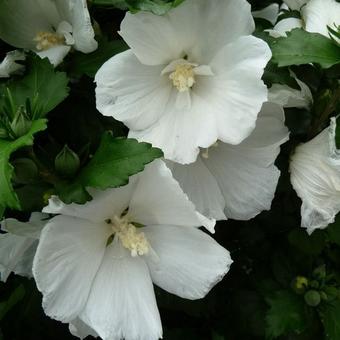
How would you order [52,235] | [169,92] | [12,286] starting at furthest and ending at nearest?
1. [12,286]
2. [169,92]
3. [52,235]

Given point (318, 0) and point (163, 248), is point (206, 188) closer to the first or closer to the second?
point (163, 248)

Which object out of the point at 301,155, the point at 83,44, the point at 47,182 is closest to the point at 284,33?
the point at 301,155

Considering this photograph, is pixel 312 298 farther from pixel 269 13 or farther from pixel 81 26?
pixel 81 26

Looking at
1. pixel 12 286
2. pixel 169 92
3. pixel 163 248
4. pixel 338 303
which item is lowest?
pixel 338 303

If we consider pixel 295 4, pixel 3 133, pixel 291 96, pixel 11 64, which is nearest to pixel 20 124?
pixel 3 133

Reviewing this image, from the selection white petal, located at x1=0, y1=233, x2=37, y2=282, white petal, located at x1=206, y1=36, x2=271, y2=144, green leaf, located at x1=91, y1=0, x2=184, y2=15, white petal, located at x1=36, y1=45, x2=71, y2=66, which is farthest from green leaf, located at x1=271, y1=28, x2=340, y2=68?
white petal, located at x1=0, y1=233, x2=37, y2=282

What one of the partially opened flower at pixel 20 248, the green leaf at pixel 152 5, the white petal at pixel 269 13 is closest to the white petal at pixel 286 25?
the white petal at pixel 269 13
